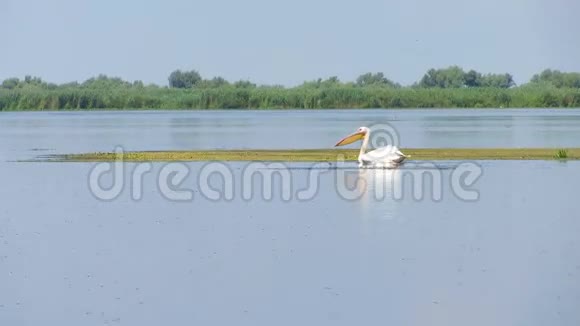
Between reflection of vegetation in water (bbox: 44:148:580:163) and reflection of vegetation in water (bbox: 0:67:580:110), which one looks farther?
reflection of vegetation in water (bbox: 0:67:580:110)

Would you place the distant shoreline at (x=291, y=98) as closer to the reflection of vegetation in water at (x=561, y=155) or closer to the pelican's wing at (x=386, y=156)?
the reflection of vegetation in water at (x=561, y=155)

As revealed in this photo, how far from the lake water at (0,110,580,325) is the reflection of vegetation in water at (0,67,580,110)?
41.5 m

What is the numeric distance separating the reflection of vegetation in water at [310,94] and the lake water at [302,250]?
4152cm

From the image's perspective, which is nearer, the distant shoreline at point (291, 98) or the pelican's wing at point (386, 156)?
the pelican's wing at point (386, 156)

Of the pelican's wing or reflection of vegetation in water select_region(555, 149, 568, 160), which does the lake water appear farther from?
reflection of vegetation in water select_region(555, 149, 568, 160)

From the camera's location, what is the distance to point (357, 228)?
1347 centimetres

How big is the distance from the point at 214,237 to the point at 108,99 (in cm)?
5444

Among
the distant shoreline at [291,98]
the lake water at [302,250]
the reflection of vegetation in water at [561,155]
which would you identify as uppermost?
the distant shoreline at [291,98]

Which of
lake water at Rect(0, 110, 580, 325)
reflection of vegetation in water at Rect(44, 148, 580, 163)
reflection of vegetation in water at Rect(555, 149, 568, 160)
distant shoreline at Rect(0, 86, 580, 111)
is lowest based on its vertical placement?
lake water at Rect(0, 110, 580, 325)

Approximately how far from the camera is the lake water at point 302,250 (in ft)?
31.5

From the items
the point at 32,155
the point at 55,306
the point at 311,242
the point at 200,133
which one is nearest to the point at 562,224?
the point at 311,242

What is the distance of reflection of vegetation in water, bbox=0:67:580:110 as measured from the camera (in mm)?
61719

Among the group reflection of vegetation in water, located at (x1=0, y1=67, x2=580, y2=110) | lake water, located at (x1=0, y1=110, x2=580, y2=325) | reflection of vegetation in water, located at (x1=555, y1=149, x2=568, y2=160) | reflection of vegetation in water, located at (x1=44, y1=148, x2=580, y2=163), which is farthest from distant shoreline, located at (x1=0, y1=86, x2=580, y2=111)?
lake water, located at (x1=0, y1=110, x2=580, y2=325)

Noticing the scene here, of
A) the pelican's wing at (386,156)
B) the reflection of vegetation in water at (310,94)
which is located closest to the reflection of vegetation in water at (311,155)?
the pelican's wing at (386,156)
